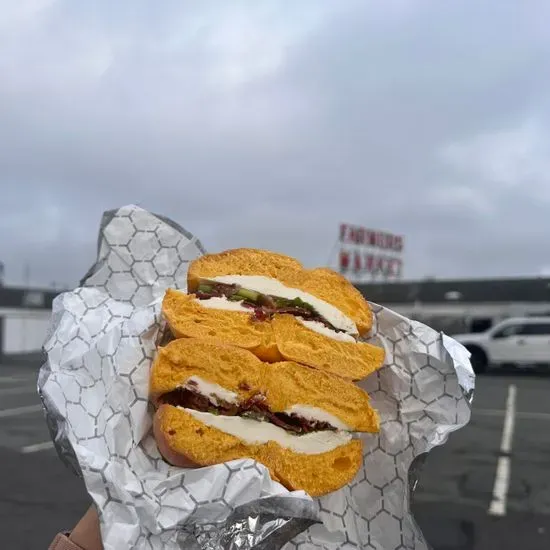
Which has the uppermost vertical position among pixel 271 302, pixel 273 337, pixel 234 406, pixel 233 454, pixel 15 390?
pixel 271 302

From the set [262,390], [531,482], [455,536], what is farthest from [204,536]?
[531,482]

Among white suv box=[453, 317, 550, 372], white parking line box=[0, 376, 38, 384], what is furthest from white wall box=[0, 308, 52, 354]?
white suv box=[453, 317, 550, 372]

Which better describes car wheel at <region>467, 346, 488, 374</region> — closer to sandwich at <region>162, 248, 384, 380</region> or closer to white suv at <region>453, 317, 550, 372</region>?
white suv at <region>453, 317, 550, 372</region>

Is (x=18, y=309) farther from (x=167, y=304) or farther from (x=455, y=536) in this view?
(x=167, y=304)

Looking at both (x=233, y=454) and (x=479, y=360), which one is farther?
(x=479, y=360)

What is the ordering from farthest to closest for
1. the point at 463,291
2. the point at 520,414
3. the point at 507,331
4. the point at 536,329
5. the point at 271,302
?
the point at 463,291 < the point at 507,331 < the point at 536,329 < the point at 520,414 < the point at 271,302

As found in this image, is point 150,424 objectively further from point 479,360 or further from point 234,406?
point 479,360

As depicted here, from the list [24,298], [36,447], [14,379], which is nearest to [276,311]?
[36,447]
